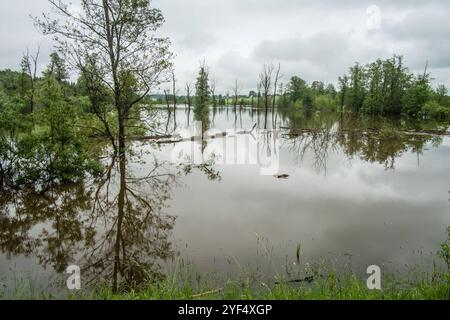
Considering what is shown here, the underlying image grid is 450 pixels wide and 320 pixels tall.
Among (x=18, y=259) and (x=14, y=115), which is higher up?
(x=14, y=115)

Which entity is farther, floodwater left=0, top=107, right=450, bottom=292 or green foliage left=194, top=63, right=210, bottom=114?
green foliage left=194, top=63, right=210, bottom=114

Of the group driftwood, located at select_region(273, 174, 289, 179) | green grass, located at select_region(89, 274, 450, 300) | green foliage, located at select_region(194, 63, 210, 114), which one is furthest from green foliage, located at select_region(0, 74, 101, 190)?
green foliage, located at select_region(194, 63, 210, 114)

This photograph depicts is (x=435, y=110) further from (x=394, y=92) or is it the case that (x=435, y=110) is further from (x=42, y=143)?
(x=42, y=143)

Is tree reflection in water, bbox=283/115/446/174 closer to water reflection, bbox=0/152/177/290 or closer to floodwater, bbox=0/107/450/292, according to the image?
floodwater, bbox=0/107/450/292

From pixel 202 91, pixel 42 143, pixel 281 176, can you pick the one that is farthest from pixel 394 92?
pixel 42 143

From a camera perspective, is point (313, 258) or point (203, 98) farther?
point (203, 98)

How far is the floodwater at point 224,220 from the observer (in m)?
6.45

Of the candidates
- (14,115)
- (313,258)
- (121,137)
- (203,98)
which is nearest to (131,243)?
(313,258)

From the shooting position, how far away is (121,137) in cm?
1691

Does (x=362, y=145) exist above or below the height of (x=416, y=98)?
A: below

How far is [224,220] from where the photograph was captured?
8.79 meters

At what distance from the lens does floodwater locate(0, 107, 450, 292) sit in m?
6.45
